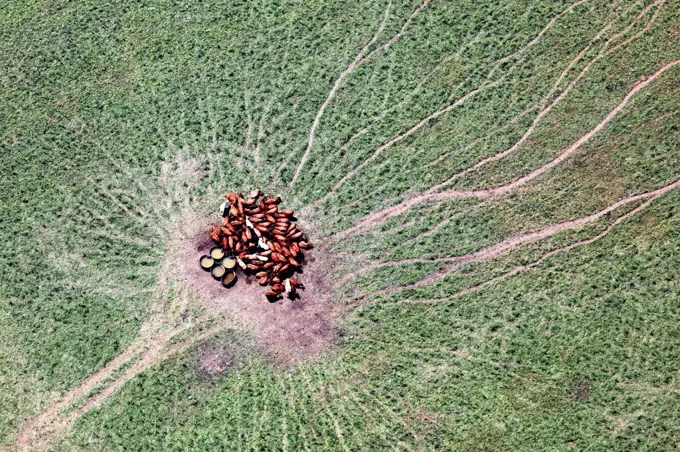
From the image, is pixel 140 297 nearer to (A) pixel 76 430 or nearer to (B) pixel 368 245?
(A) pixel 76 430

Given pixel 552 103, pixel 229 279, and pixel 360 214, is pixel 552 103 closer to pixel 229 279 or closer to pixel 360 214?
pixel 360 214

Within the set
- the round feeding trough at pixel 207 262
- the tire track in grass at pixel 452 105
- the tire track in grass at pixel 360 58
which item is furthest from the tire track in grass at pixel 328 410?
the tire track in grass at pixel 360 58

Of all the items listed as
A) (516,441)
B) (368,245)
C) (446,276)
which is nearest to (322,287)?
(368,245)

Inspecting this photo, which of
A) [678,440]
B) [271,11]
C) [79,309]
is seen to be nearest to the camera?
[678,440]

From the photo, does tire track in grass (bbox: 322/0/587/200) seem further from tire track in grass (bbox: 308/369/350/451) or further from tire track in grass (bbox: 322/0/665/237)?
tire track in grass (bbox: 308/369/350/451)

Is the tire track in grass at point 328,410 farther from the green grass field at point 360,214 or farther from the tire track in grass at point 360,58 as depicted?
the tire track in grass at point 360,58

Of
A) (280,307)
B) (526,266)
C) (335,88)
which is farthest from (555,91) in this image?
(280,307)
